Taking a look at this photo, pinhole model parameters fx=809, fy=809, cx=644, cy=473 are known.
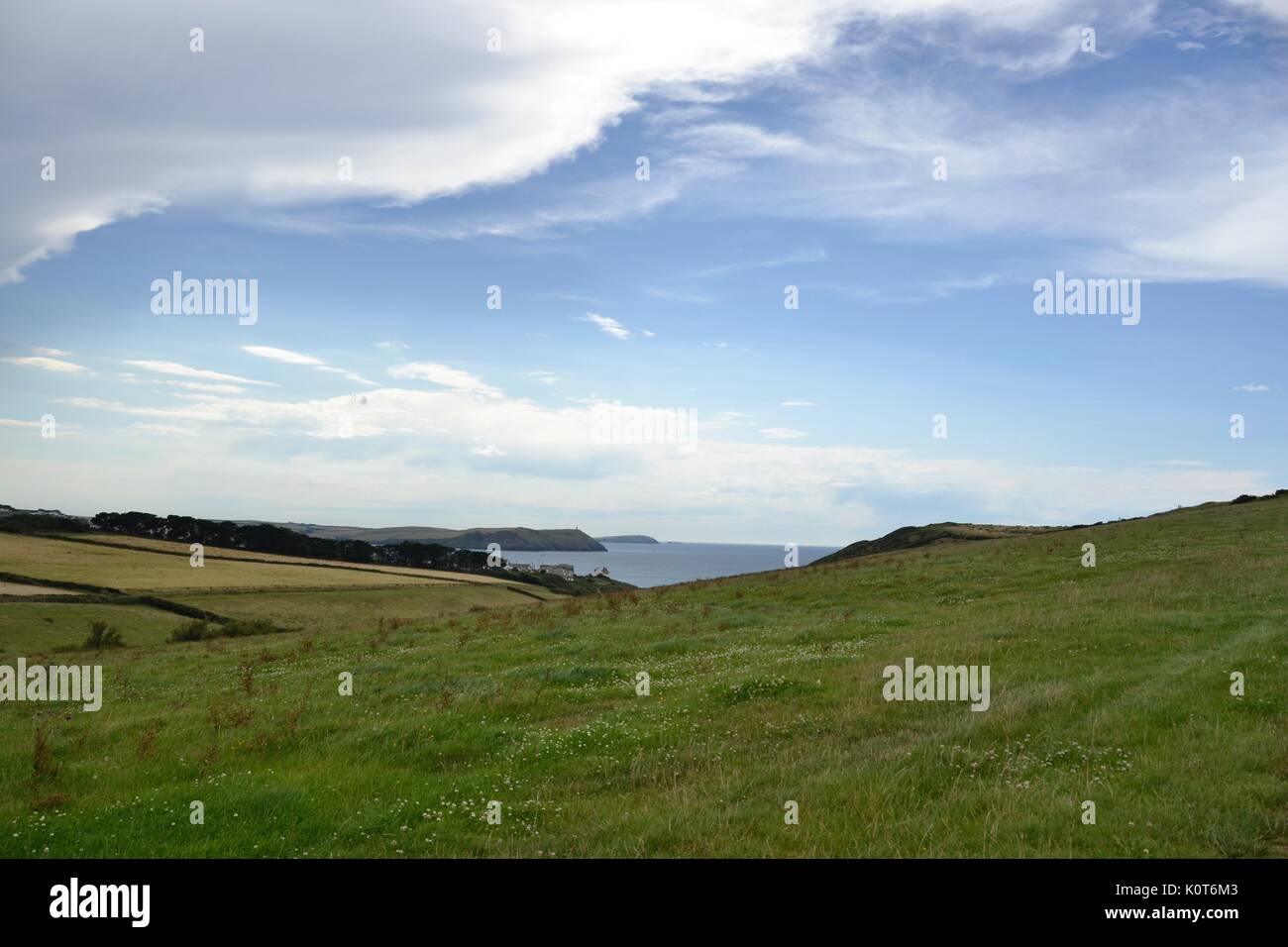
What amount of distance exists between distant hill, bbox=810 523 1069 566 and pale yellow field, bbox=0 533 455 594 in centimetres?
5698

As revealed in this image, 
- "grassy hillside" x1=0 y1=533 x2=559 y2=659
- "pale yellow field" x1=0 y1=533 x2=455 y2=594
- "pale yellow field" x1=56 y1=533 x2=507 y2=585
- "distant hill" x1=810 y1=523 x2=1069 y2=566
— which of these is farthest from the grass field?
"pale yellow field" x1=56 y1=533 x2=507 y2=585

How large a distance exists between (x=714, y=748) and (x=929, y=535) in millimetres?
96965

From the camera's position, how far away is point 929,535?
10331 centimetres

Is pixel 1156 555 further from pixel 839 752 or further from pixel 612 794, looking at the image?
pixel 612 794

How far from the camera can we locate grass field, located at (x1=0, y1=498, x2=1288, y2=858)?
918cm

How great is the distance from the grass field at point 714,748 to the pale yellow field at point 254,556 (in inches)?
3440

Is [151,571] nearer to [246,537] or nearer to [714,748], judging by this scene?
[246,537]

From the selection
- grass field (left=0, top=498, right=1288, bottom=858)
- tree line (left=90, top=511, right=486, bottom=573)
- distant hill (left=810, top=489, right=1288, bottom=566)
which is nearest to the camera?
grass field (left=0, top=498, right=1288, bottom=858)

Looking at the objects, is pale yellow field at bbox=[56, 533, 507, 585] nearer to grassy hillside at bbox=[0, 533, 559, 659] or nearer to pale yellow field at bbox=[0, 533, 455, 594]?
grassy hillside at bbox=[0, 533, 559, 659]

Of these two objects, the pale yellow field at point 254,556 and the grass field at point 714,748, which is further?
the pale yellow field at point 254,556

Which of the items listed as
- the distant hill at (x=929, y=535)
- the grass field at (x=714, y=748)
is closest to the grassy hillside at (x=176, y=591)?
the grass field at (x=714, y=748)

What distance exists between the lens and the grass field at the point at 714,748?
918 cm

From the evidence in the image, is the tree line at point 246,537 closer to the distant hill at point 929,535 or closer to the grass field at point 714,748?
the distant hill at point 929,535

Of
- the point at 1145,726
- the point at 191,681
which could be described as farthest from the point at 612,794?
the point at 191,681
